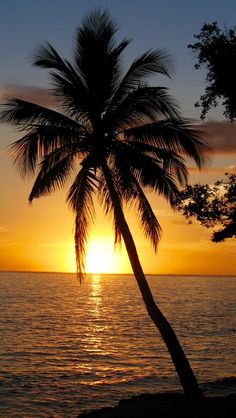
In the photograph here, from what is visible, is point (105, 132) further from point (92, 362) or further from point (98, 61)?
point (92, 362)

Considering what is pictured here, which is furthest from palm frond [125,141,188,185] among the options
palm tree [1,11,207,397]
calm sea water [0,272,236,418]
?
calm sea water [0,272,236,418]

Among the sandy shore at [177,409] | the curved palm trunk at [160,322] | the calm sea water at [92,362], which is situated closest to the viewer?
the sandy shore at [177,409]

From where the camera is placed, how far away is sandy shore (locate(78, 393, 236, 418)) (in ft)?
47.2

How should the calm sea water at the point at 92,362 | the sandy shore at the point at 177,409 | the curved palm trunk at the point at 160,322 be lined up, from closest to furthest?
the sandy shore at the point at 177,409
the curved palm trunk at the point at 160,322
the calm sea water at the point at 92,362

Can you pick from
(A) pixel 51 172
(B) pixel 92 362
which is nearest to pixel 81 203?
(A) pixel 51 172

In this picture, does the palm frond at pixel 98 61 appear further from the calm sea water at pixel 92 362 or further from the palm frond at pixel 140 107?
the calm sea water at pixel 92 362

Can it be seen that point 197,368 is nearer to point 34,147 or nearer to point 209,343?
point 209,343

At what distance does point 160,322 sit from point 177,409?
10.4ft

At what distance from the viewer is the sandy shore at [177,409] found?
14.4m

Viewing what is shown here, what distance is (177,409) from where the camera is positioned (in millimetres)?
14977

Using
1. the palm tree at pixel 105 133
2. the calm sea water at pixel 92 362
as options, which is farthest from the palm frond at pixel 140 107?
the calm sea water at pixel 92 362

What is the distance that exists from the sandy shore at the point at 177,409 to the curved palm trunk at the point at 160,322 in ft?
1.75

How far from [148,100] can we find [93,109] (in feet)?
6.50

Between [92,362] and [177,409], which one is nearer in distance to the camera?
[177,409]
